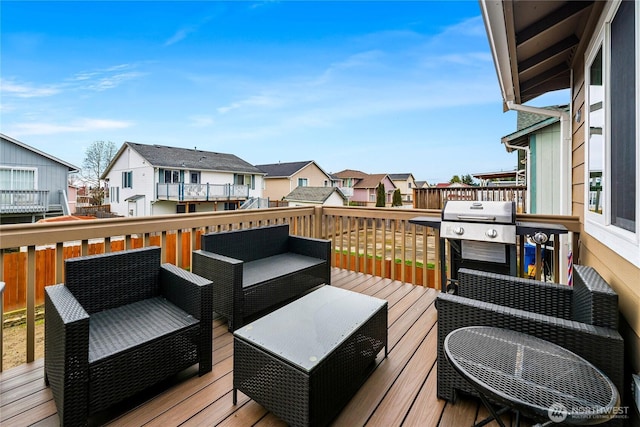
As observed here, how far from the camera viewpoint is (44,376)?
1852 millimetres

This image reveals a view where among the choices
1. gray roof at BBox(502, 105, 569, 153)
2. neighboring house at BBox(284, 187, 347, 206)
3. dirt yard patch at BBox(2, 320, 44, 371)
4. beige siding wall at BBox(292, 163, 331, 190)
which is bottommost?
dirt yard patch at BBox(2, 320, 44, 371)

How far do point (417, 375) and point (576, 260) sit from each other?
6.46ft

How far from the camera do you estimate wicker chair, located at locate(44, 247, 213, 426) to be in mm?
1414

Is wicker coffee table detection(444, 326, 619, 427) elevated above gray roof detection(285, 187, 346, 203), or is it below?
below

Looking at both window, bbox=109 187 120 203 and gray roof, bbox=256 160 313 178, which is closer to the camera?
window, bbox=109 187 120 203

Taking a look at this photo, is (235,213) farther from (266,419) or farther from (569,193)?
(569,193)

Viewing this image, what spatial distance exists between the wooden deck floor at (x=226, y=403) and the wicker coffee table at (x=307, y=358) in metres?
0.10

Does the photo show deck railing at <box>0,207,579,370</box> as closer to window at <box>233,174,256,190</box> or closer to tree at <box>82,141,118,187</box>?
window at <box>233,174,256,190</box>

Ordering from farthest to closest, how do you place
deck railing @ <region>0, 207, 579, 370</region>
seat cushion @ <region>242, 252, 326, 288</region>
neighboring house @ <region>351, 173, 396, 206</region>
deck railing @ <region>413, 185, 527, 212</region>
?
1. neighboring house @ <region>351, 173, 396, 206</region>
2. deck railing @ <region>413, 185, 527, 212</region>
3. seat cushion @ <region>242, 252, 326, 288</region>
4. deck railing @ <region>0, 207, 579, 370</region>

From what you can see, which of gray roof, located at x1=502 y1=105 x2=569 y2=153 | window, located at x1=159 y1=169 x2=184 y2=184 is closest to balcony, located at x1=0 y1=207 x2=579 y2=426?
gray roof, located at x1=502 y1=105 x2=569 y2=153

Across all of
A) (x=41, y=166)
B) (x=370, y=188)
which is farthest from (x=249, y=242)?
(x=370, y=188)

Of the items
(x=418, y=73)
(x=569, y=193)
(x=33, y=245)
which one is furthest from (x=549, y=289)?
(x=418, y=73)

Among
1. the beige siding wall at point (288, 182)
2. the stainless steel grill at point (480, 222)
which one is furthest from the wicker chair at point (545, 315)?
the beige siding wall at point (288, 182)

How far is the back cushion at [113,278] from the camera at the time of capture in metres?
1.88
